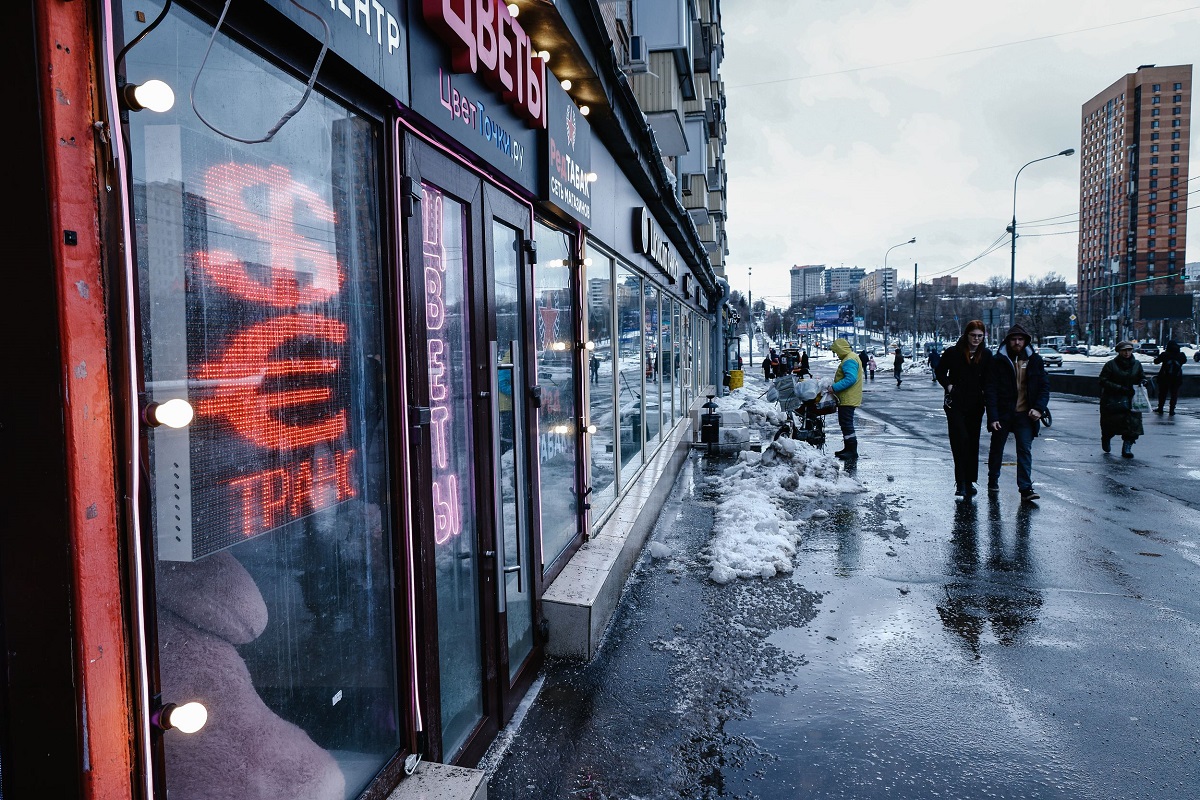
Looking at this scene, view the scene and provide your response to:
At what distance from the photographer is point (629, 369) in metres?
Answer: 7.84

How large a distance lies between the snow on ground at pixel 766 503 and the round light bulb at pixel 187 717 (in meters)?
4.19

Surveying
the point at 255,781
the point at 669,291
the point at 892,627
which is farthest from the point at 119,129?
the point at 669,291

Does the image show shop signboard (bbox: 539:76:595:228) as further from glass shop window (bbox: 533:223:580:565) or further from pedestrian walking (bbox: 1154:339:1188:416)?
pedestrian walking (bbox: 1154:339:1188:416)

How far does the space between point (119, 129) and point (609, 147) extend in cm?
544

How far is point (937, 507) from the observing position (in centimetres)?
772

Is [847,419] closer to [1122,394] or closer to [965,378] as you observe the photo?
[965,378]

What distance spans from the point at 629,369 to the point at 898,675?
179 inches

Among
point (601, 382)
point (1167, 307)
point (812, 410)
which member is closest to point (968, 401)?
point (812, 410)

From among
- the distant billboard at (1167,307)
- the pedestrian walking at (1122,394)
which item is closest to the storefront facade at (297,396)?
the pedestrian walking at (1122,394)

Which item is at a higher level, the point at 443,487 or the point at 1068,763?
the point at 443,487

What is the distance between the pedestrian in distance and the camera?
25.7 feet

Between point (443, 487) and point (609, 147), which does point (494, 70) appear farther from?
point (609, 147)

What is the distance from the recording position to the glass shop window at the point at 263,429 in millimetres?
1597

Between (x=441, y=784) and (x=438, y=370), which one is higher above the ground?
(x=438, y=370)
